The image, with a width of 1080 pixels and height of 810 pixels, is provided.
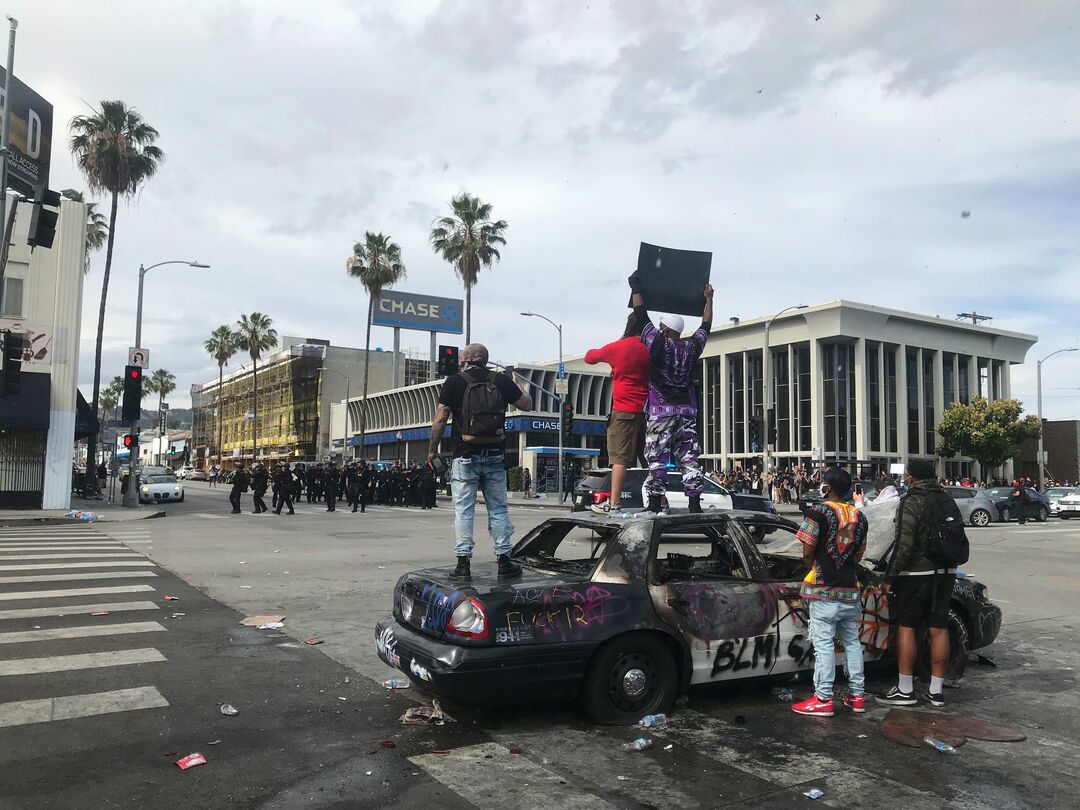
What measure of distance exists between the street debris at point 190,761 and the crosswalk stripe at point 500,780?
112 centimetres

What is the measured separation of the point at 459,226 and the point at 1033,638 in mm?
41948

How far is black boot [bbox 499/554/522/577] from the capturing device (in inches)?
213

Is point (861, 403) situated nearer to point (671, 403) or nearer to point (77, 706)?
point (671, 403)

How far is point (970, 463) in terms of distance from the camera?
55.1 metres

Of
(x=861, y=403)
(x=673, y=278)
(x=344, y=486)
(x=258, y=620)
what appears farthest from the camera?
(x=861, y=403)

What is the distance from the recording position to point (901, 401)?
50.9 m

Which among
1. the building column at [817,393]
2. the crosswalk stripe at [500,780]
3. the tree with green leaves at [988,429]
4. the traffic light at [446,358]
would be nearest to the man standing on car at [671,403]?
the crosswalk stripe at [500,780]

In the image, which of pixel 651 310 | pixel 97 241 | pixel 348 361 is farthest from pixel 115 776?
pixel 348 361

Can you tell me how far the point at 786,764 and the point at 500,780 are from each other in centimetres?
156

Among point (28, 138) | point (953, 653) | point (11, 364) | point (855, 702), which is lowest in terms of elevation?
point (855, 702)

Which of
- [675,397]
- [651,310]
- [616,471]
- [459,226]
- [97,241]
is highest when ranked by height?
[459,226]

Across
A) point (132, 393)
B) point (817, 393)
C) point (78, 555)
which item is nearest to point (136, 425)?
point (132, 393)

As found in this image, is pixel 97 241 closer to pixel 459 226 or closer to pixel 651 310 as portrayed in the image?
pixel 459 226

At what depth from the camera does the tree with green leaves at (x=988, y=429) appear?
4744 cm
